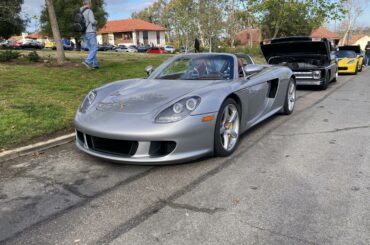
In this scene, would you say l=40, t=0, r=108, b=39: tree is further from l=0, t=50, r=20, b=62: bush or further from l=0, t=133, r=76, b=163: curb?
l=0, t=133, r=76, b=163: curb

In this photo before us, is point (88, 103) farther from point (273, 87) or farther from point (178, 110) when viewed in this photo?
point (273, 87)

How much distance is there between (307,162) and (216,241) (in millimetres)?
2056

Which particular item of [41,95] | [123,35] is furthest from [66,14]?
[41,95]

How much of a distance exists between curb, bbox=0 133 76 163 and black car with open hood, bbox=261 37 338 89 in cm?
760

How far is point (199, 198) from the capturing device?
3311 millimetres

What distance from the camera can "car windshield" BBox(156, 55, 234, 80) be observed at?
507 cm

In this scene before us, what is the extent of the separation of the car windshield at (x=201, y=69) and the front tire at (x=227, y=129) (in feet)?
1.95

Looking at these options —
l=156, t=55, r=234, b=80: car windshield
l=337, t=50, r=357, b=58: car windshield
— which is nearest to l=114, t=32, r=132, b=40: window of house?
l=337, t=50, r=357, b=58: car windshield

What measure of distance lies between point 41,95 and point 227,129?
4.30 m

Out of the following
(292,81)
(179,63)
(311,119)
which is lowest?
(311,119)

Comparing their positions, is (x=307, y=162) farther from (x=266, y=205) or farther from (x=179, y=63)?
(x=179, y=63)

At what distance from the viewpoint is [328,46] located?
10.8 metres

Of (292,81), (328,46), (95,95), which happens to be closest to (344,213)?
(95,95)

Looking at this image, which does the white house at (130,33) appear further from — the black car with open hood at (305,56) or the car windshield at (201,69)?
the car windshield at (201,69)
